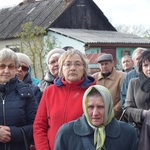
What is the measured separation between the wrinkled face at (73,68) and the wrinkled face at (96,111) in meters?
0.65

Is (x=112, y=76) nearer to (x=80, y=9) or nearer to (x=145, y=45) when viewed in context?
(x=145, y=45)

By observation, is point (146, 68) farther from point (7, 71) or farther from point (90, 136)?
point (7, 71)

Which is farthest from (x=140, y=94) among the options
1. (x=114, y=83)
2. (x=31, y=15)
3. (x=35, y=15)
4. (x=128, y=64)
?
(x=31, y=15)

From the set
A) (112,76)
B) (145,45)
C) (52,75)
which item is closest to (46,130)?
(52,75)

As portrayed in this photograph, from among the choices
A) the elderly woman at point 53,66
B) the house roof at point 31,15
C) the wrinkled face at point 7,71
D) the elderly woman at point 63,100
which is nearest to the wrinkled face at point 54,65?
the elderly woman at point 53,66

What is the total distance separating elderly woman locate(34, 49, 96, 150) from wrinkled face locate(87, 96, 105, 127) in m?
0.55

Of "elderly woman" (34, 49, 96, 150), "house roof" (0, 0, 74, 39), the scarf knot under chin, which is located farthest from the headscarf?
"house roof" (0, 0, 74, 39)

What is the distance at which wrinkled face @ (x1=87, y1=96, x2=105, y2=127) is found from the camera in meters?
2.91

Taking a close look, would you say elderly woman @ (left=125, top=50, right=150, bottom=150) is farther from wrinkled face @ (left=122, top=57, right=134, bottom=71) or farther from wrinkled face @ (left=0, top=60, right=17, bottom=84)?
wrinkled face @ (left=122, top=57, right=134, bottom=71)

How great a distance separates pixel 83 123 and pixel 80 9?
950 inches

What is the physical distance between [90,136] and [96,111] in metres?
0.21

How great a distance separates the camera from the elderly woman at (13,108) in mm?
3418

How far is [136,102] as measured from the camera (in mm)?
3986

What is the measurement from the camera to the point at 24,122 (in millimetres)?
3551
